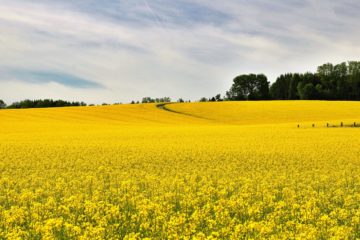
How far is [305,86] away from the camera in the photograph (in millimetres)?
128625

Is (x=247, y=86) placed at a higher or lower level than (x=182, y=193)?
higher

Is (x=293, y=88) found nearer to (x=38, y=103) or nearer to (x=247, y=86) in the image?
(x=247, y=86)

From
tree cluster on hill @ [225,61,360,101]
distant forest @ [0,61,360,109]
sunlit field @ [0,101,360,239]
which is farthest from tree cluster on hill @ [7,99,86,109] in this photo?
sunlit field @ [0,101,360,239]

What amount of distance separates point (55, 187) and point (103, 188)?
55.4 inches

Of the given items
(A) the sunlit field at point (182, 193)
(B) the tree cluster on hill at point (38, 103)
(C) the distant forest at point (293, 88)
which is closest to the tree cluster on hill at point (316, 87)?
(C) the distant forest at point (293, 88)

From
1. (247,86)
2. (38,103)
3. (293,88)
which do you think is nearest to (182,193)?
(38,103)

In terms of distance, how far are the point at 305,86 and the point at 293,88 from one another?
1213cm

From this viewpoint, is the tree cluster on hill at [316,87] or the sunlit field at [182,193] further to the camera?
the tree cluster on hill at [316,87]

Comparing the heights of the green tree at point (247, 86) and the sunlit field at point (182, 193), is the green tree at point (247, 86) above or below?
above

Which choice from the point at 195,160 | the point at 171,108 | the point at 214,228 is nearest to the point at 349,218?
the point at 214,228

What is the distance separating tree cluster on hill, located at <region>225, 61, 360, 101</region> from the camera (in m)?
129

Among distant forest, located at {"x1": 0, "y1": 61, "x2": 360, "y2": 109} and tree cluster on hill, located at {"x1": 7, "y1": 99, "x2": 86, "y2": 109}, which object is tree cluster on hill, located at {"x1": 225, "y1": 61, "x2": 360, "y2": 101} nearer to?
distant forest, located at {"x1": 0, "y1": 61, "x2": 360, "y2": 109}

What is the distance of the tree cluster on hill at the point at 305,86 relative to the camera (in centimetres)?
12938

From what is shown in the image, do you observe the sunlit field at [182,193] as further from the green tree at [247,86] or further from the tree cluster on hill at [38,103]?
the green tree at [247,86]
